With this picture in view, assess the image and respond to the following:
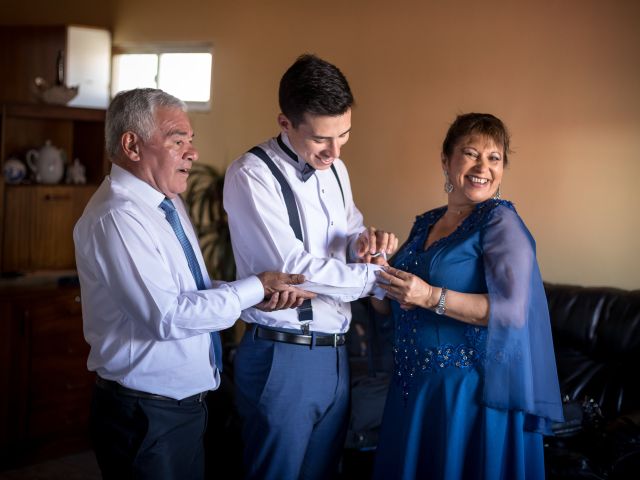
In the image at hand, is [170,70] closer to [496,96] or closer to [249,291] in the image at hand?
[496,96]

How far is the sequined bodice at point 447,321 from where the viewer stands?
220 cm

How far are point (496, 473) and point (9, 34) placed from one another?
15.3ft

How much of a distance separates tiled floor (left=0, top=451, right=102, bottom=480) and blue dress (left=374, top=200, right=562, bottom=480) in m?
2.29

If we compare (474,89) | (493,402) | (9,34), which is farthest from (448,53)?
(9,34)

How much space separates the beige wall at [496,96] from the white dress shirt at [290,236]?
74.8 inches

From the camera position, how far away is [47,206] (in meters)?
4.30

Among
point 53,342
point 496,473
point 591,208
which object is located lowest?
point 53,342

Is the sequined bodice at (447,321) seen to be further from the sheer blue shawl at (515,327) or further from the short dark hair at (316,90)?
the short dark hair at (316,90)

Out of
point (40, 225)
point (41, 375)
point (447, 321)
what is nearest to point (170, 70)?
point (40, 225)

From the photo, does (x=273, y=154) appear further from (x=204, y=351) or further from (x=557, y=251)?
(x=557, y=251)

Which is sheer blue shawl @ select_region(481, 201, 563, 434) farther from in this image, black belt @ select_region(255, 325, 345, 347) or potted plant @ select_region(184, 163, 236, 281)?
potted plant @ select_region(184, 163, 236, 281)

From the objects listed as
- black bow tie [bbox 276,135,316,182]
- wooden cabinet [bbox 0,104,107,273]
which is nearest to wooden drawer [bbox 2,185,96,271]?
wooden cabinet [bbox 0,104,107,273]

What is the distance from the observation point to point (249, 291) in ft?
6.65

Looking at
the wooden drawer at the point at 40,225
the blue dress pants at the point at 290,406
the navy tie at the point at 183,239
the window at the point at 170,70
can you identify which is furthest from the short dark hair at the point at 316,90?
the window at the point at 170,70
